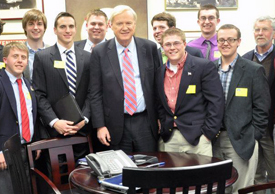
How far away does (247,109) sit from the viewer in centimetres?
286

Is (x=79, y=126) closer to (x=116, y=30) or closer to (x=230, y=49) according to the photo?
(x=116, y=30)

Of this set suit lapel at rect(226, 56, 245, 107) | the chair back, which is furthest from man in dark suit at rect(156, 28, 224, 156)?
the chair back

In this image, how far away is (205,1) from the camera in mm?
4777

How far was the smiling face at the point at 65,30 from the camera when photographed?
3.16 meters

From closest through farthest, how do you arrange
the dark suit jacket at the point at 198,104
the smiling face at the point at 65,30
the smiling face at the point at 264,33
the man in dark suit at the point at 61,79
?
the dark suit jacket at the point at 198,104 → the man in dark suit at the point at 61,79 → the smiling face at the point at 65,30 → the smiling face at the point at 264,33

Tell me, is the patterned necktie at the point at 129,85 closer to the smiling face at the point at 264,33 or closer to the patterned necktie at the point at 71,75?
the patterned necktie at the point at 71,75

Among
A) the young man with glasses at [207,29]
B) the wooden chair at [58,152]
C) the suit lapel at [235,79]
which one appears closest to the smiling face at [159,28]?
the young man with glasses at [207,29]

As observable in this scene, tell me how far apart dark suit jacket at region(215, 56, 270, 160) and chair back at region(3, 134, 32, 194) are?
166 cm

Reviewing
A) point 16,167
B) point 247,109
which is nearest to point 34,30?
point 16,167

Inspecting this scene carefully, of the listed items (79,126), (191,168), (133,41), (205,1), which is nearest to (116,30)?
(133,41)

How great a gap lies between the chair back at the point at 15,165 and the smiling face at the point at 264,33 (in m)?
2.58

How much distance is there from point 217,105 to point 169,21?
1209 millimetres

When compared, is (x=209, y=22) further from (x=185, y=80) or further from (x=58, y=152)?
(x=58, y=152)

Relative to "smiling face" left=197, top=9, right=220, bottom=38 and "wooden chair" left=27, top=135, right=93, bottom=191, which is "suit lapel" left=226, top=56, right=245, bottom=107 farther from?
"wooden chair" left=27, top=135, right=93, bottom=191
